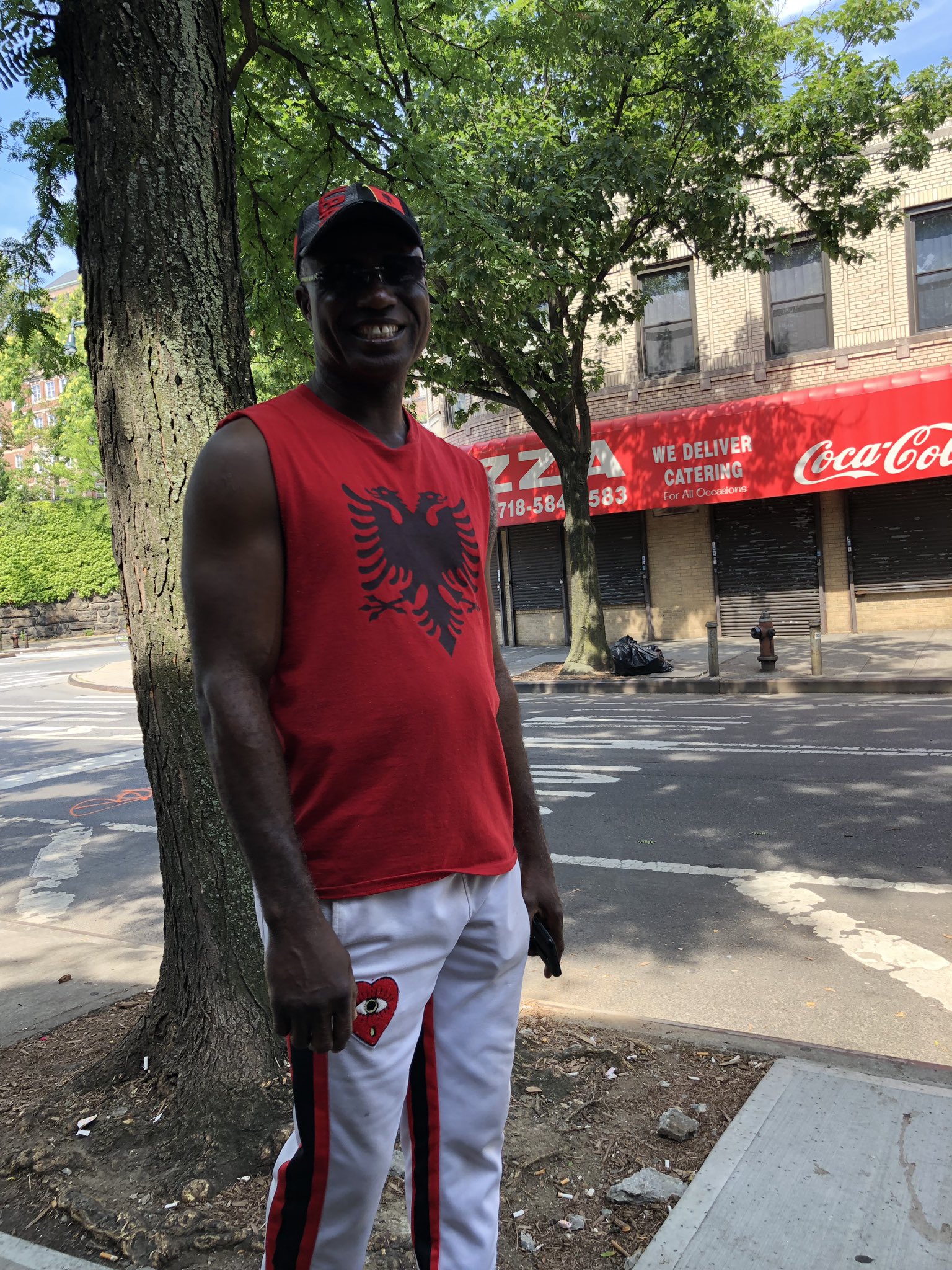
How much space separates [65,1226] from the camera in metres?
2.71

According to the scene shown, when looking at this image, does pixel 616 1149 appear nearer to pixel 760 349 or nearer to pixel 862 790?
pixel 862 790

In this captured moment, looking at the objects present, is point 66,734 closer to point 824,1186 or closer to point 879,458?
point 879,458

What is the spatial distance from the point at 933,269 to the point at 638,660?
27.0 feet

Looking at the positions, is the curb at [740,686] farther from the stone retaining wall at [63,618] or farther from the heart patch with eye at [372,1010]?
the stone retaining wall at [63,618]

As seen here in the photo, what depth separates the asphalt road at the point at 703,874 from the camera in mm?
4289

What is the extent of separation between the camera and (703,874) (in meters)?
5.90

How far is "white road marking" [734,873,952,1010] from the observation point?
4320 mm

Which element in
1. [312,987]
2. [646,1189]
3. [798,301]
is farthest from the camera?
[798,301]

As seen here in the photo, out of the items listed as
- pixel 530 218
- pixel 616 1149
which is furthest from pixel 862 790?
pixel 530 218

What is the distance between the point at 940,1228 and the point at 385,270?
2.53 metres

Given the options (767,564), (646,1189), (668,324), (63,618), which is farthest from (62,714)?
(63,618)

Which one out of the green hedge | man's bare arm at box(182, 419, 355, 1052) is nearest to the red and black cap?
man's bare arm at box(182, 419, 355, 1052)

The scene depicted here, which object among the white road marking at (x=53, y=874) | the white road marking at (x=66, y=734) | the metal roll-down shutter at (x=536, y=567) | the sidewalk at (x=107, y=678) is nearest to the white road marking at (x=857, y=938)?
the white road marking at (x=53, y=874)

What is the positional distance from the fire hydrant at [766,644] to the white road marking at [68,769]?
816 cm
